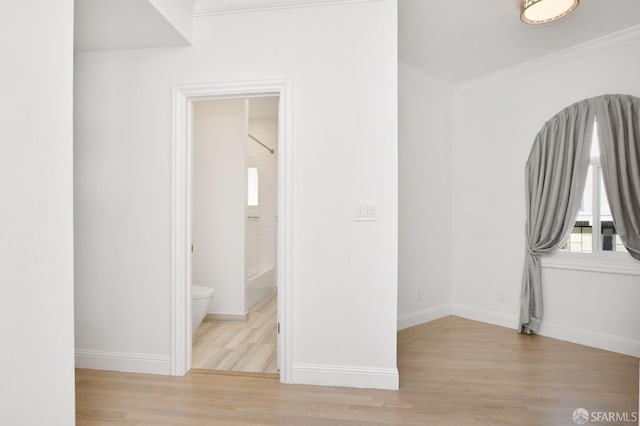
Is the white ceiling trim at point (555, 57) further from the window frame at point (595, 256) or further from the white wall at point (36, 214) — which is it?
the white wall at point (36, 214)

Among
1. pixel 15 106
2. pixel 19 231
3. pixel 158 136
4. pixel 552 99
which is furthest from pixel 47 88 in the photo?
pixel 552 99

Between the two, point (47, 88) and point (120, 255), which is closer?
point (47, 88)

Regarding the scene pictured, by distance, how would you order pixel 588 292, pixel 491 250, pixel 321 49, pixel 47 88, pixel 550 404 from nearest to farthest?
pixel 47 88 → pixel 550 404 → pixel 321 49 → pixel 588 292 → pixel 491 250

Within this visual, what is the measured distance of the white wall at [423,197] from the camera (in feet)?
12.2

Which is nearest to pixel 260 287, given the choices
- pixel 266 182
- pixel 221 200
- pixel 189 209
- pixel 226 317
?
pixel 226 317

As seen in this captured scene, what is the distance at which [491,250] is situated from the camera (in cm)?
388

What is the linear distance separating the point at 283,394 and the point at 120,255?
5.03 ft

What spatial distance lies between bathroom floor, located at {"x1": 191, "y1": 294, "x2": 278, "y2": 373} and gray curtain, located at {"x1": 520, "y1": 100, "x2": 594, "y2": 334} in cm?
250

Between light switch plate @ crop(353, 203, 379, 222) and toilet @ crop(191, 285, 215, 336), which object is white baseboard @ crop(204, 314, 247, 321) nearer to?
toilet @ crop(191, 285, 215, 336)

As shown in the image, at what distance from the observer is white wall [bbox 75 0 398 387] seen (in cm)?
241

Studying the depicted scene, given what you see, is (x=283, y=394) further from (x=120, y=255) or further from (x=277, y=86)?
(x=277, y=86)

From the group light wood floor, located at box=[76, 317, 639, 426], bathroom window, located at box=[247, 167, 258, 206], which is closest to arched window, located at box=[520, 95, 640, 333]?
light wood floor, located at box=[76, 317, 639, 426]

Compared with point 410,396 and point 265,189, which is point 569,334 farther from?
point 265,189

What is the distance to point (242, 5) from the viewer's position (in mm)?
2504
